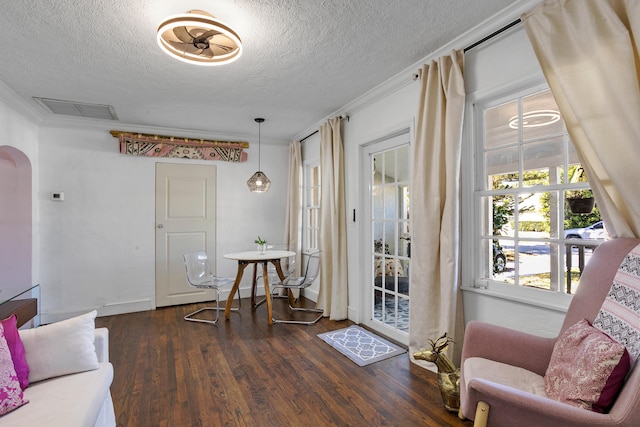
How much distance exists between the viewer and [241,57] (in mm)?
2459

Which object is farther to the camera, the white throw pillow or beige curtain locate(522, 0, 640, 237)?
the white throw pillow

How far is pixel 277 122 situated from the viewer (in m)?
4.17

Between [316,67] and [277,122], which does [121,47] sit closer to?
[316,67]

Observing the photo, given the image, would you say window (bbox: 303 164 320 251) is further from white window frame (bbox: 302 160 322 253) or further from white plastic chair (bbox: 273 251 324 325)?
white plastic chair (bbox: 273 251 324 325)

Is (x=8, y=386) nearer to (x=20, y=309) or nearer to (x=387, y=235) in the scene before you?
(x=20, y=309)

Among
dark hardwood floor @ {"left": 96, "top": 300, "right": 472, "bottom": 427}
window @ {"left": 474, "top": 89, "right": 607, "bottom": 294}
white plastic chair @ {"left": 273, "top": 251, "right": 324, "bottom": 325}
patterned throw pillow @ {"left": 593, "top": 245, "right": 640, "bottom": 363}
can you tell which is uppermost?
window @ {"left": 474, "top": 89, "right": 607, "bottom": 294}

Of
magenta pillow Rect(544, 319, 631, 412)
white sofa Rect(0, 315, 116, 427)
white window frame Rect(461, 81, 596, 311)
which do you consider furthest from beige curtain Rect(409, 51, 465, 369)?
white sofa Rect(0, 315, 116, 427)

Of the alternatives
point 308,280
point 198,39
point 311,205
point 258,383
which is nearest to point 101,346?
point 258,383

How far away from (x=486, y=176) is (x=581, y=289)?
3.24ft

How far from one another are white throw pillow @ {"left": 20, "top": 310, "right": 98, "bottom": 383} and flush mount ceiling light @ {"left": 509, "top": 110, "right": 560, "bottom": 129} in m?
2.89

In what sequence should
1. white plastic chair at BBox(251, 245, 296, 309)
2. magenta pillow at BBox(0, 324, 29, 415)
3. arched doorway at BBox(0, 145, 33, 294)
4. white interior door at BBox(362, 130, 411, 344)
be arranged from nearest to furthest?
magenta pillow at BBox(0, 324, 29, 415) < white interior door at BBox(362, 130, 411, 344) < arched doorway at BBox(0, 145, 33, 294) < white plastic chair at BBox(251, 245, 296, 309)

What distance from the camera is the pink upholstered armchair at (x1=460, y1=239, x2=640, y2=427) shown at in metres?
1.07

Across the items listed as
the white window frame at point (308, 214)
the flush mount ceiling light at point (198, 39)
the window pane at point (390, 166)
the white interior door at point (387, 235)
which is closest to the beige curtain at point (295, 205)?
the white window frame at point (308, 214)

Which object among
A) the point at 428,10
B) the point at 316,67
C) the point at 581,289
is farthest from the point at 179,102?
the point at 581,289
